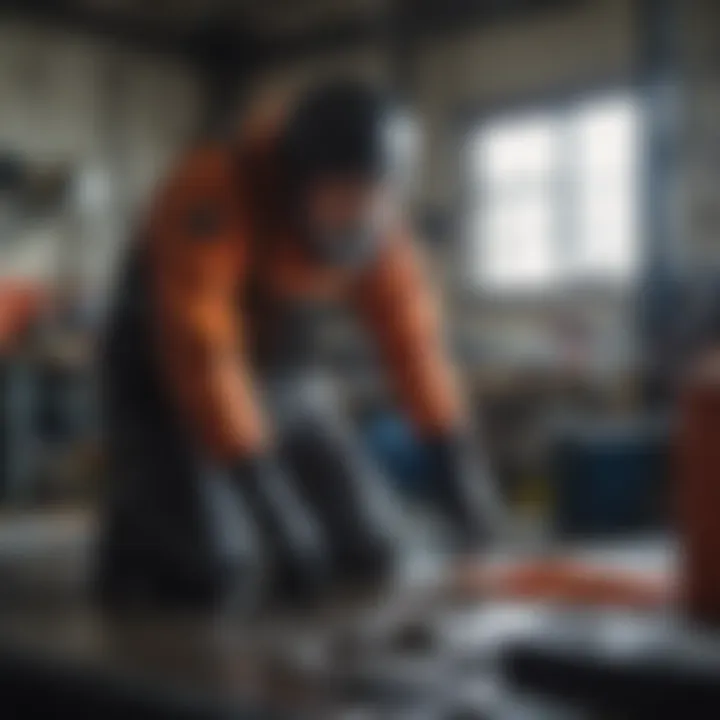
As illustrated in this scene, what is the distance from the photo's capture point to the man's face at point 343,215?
0.89 metres

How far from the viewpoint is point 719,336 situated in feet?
4.71

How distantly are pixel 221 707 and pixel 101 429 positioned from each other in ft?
1.23

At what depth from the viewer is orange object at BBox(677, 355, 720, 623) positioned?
72 cm

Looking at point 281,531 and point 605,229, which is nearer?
point 281,531

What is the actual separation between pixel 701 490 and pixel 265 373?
0.38 meters

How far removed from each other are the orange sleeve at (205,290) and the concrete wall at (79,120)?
0.20 metres

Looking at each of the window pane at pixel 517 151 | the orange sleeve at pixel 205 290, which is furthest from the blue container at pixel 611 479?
the orange sleeve at pixel 205 290

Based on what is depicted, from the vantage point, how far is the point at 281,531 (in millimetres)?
979

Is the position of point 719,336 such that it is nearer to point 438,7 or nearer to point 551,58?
point 551,58

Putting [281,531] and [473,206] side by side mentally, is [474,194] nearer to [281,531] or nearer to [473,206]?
[473,206]

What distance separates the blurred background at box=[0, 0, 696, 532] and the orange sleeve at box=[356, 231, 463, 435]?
0.02m

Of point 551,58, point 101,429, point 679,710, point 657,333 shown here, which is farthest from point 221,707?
point 657,333

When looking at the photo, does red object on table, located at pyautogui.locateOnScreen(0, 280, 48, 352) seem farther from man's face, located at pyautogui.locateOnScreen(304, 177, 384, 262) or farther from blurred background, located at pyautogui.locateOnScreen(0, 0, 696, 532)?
man's face, located at pyautogui.locateOnScreen(304, 177, 384, 262)

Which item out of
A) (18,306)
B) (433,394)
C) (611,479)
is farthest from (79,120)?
(611,479)
